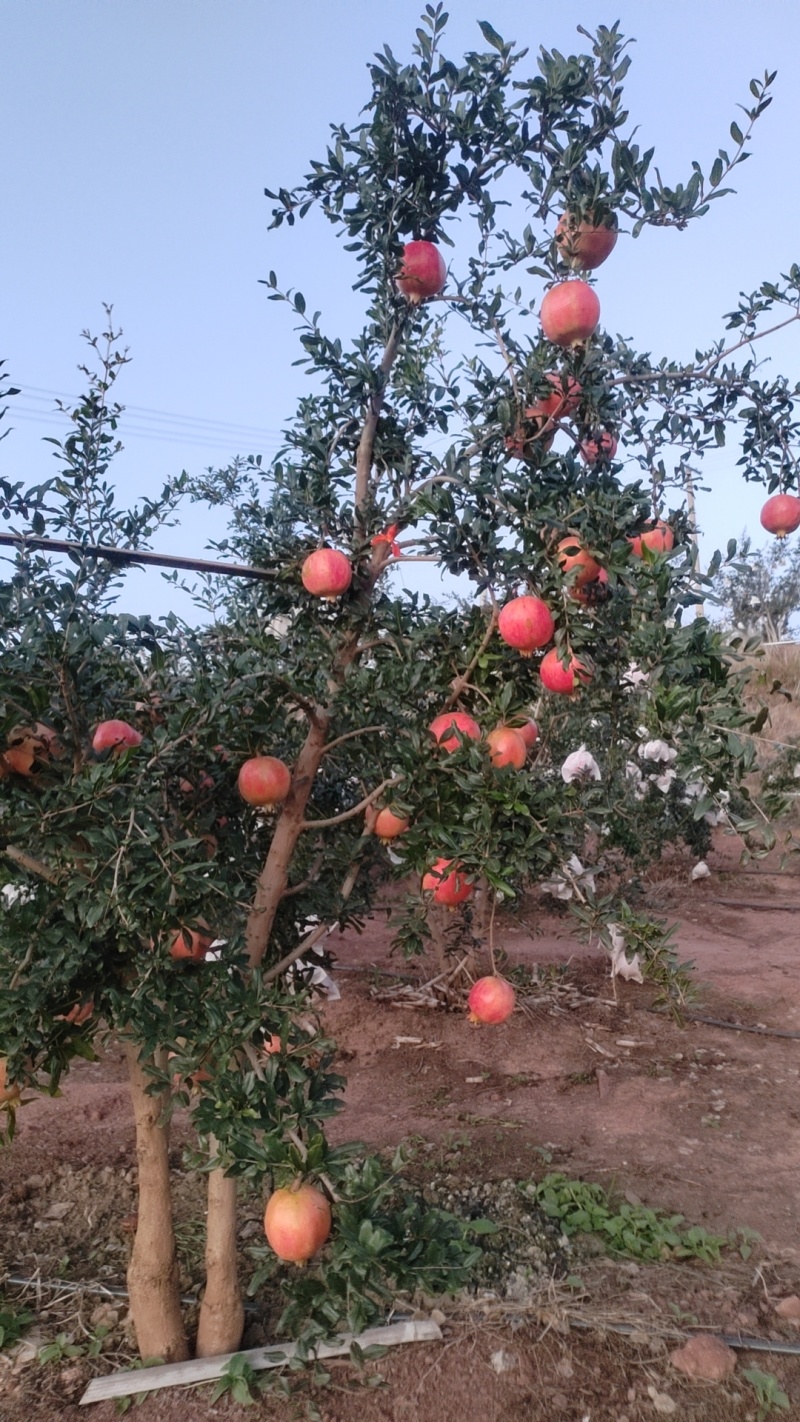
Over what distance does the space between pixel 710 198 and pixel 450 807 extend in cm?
139

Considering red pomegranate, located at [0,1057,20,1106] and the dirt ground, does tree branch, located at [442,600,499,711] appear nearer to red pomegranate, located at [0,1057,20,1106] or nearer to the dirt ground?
red pomegranate, located at [0,1057,20,1106]

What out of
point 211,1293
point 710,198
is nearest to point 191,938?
point 211,1293

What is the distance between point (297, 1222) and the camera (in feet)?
5.81

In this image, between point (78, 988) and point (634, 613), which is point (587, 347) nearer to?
point (634, 613)

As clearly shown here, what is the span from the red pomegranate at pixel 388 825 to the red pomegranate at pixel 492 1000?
2.06ft

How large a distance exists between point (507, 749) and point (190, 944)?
0.77m

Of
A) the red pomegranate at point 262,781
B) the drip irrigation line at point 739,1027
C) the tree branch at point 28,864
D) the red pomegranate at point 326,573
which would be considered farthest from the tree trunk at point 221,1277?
the drip irrigation line at point 739,1027

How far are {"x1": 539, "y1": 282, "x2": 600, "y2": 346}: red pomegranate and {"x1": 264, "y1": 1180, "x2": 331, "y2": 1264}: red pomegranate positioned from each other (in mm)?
1798

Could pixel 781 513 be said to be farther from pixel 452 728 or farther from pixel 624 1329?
pixel 624 1329

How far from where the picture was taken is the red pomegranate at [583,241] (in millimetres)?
2061

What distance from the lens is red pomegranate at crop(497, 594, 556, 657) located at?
74.1 inches

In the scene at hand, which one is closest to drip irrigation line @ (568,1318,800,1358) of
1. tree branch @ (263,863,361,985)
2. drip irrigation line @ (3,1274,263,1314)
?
drip irrigation line @ (3,1274,263,1314)

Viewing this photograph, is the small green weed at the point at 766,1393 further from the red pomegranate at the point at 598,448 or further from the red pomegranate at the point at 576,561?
the red pomegranate at the point at 598,448

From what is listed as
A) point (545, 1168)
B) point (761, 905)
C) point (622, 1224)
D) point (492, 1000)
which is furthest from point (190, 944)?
point (761, 905)
